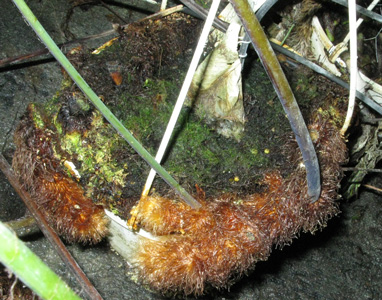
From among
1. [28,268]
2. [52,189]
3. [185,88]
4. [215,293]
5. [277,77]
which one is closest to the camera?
[28,268]

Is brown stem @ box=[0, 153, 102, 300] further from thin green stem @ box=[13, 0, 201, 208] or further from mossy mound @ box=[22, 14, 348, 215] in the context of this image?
thin green stem @ box=[13, 0, 201, 208]

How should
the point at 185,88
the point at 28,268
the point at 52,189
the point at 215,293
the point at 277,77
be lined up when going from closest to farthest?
the point at 28,268, the point at 277,77, the point at 185,88, the point at 52,189, the point at 215,293

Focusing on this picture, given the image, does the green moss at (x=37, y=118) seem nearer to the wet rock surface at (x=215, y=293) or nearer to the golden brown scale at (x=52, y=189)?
the golden brown scale at (x=52, y=189)

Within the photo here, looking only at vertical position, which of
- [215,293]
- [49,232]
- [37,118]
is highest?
[37,118]

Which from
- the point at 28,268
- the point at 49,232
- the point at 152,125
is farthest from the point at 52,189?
the point at 28,268

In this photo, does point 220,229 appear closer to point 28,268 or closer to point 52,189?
point 52,189

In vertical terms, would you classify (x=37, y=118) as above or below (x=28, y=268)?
below

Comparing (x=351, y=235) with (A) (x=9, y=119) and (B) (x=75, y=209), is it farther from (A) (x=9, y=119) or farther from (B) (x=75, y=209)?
(A) (x=9, y=119)

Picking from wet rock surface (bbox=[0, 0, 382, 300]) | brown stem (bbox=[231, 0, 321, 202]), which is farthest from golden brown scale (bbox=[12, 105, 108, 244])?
brown stem (bbox=[231, 0, 321, 202])
